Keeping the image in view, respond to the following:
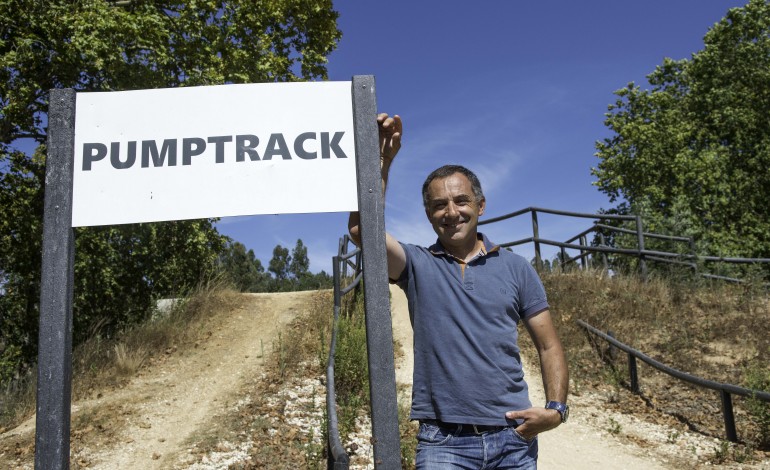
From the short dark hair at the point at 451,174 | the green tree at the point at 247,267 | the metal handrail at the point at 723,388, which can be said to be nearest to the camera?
the short dark hair at the point at 451,174

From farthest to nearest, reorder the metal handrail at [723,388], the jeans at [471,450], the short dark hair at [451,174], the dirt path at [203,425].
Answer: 1. the dirt path at [203,425]
2. the metal handrail at [723,388]
3. the short dark hair at [451,174]
4. the jeans at [471,450]

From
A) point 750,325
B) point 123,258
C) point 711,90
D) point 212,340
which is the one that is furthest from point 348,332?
point 711,90

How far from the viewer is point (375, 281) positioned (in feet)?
8.46

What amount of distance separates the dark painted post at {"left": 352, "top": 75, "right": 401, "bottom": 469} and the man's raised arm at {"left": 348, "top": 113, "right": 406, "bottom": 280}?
6 centimetres

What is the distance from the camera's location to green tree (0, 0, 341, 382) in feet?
37.5

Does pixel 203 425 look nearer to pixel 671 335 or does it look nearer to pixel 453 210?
pixel 453 210

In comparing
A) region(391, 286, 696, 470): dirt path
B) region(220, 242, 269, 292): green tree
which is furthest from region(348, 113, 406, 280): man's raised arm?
region(220, 242, 269, 292): green tree

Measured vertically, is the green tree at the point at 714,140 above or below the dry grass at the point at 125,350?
above

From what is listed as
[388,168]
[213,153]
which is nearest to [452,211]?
[388,168]

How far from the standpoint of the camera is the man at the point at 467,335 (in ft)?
7.99

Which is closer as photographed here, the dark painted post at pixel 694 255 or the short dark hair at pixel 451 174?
the short dark hair at pixel 451 174

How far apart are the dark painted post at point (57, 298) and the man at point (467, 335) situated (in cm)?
123

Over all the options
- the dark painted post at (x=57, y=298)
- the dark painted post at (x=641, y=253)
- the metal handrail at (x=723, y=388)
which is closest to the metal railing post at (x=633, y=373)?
the metal handrail at (x=723, y=388)

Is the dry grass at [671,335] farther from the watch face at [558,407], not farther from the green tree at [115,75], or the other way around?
the green tree at [115,75]
